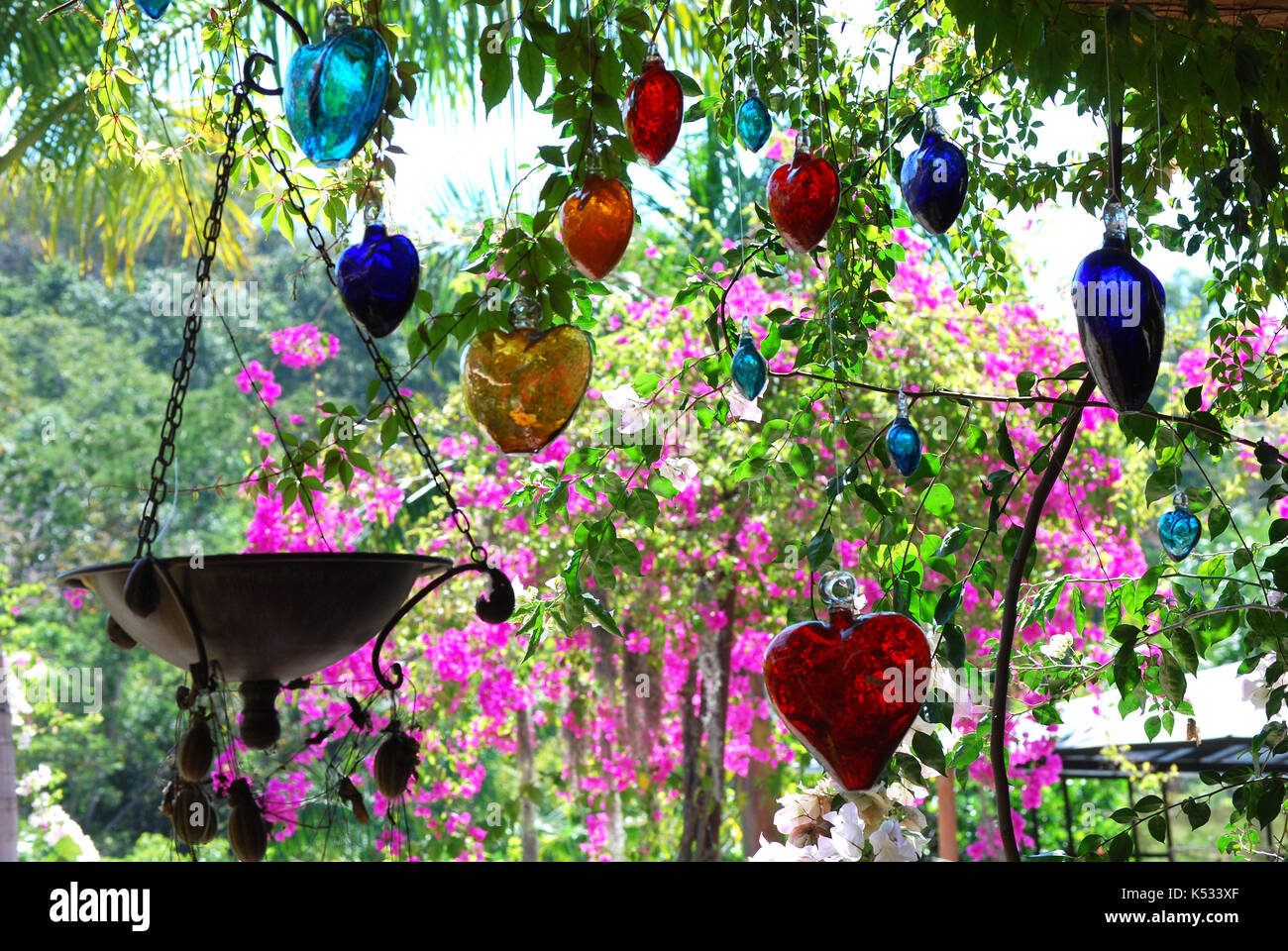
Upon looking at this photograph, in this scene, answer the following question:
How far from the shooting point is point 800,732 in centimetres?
80

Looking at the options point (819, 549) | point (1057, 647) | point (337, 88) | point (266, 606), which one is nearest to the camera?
point (337, 88)

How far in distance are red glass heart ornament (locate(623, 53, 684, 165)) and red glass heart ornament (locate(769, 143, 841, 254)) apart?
8 centimetres

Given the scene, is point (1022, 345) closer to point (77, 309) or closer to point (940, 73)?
point (940, 73)

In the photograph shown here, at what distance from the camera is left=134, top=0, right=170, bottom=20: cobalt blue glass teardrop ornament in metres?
0.74

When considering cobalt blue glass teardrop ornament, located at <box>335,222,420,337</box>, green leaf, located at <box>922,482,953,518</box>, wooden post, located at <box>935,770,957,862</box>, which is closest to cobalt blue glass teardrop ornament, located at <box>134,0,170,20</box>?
cobalt blue glass teardrop ornament, located at <box>335,222,420,337</box>

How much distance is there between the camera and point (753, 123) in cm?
87

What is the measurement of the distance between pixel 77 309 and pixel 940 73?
28.1ft

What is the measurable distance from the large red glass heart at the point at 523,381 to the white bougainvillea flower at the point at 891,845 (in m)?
0.56

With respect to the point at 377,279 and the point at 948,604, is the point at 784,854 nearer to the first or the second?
the point at 948,604

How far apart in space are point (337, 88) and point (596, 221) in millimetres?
197

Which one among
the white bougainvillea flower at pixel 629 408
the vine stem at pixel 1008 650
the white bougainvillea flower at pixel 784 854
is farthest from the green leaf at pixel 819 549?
the white bougainvillea flower at pixel 784 854

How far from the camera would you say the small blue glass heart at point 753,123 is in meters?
0.87

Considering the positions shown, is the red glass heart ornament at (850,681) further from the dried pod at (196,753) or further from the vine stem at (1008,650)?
the dried pod at (196,753)

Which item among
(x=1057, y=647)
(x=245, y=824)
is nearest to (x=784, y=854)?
(x=1057, y=647)
